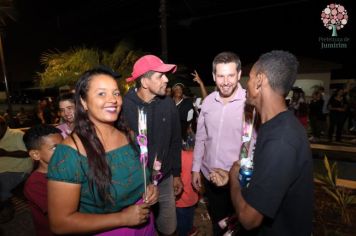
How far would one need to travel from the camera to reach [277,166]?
1.63 m

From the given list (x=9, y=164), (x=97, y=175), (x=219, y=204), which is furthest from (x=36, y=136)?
(x=9, y=164)

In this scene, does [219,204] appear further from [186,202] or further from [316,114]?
[316,114]

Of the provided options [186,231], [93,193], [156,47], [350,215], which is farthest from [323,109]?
[156,47]

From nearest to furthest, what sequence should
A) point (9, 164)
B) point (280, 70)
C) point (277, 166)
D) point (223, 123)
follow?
1. point (277, 166)
2. point (280, 70)
3. point (223, 123)
4. point (9, 164)

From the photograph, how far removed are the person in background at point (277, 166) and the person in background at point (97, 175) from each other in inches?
29.5

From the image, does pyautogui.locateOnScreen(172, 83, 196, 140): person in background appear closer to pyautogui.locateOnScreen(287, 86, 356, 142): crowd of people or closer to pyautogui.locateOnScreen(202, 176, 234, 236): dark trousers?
pyautogui.locateOnScreen(202, 176, 234, 236): dark trousers

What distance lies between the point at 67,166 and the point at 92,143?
0.23 meters

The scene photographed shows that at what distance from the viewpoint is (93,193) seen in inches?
72.2

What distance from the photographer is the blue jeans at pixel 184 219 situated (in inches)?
156

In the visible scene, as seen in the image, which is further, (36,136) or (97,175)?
(36,136)

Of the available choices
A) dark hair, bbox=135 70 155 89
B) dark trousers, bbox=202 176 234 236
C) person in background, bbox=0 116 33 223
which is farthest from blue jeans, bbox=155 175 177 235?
person in background, bbox=0 116 33 223

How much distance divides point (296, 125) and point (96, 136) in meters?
1.36

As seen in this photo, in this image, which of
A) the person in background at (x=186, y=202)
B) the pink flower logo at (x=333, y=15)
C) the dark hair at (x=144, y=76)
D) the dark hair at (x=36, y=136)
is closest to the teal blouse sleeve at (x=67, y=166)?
the dark hair at (x=36, y=136)

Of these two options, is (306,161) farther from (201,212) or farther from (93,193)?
(201,212)
